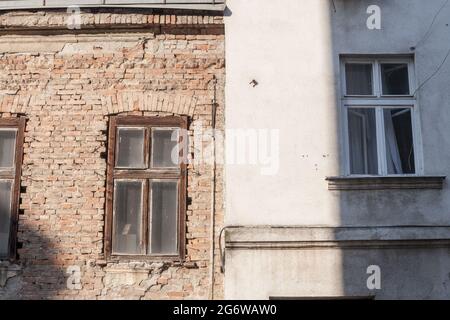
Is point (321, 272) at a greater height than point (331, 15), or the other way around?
point (331, 15)

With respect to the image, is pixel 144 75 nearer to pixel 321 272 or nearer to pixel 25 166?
pixel 25 166

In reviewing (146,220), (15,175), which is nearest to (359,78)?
(146,220)

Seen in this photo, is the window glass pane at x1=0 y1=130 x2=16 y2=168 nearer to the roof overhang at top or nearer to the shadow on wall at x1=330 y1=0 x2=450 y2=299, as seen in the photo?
the roof overhang at top

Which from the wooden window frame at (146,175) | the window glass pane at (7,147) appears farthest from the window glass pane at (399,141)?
the window glass pane at (7,147)

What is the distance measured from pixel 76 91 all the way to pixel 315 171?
3.07 m

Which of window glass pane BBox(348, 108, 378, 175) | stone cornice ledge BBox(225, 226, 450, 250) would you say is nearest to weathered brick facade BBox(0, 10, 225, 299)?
stone cornice ledge BBox(225, 226, 450, 250)

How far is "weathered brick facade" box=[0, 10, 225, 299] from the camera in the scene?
26.2 ft

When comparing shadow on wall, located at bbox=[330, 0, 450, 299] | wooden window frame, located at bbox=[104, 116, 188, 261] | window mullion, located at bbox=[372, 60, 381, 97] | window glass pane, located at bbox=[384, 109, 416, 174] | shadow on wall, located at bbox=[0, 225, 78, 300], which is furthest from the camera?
window mullion, located at bbox=[372, 60, 381, 97]

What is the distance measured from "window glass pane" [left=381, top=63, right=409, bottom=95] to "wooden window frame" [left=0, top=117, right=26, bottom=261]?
446cm

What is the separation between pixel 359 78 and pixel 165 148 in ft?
8.37

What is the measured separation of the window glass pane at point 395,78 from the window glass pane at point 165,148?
2648 mm

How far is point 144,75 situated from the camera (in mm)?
8555

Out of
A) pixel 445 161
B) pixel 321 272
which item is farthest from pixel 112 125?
pixel 445 161
